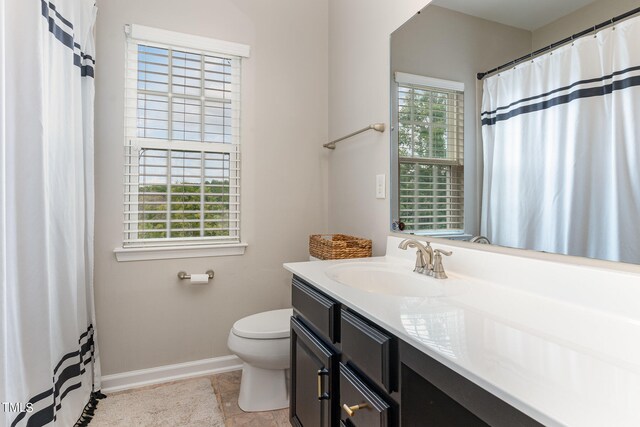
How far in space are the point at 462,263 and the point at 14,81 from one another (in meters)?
1.76

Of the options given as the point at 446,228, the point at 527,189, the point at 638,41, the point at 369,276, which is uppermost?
A: the point at 638,41

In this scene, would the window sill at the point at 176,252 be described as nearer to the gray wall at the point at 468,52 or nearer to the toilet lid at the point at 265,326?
the toilet lid at the point at 265,326

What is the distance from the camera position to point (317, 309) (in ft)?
3.78

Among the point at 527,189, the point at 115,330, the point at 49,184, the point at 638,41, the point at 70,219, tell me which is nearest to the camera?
the point at 638,41

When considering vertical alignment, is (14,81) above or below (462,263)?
above

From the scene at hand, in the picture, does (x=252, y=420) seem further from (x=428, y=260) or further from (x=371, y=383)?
(x=428, y=260)

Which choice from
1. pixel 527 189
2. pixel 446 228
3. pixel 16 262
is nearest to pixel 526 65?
pixel 527 189

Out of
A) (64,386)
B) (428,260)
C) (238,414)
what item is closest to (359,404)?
(428,260)

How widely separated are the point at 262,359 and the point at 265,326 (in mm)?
169

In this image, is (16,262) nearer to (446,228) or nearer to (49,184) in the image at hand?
(49,184)

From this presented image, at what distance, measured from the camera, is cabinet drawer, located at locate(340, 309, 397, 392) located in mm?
786

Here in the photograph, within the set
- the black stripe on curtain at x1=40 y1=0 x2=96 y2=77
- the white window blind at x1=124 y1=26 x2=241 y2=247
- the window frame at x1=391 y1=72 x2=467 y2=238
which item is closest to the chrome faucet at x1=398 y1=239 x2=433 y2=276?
the window frame at x1=391 y1=72 x2=467 y2=238

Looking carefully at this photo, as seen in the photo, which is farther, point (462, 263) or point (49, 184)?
point (49, 184)

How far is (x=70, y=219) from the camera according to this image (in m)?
1.61
